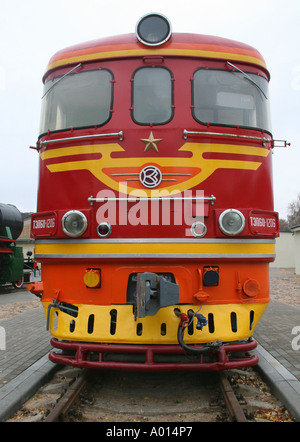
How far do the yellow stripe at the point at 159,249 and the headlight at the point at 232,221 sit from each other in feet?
0.48

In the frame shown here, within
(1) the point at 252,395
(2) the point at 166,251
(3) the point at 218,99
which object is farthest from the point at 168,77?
(1) the point at 252,395

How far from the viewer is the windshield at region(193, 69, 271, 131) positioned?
14.0 feet

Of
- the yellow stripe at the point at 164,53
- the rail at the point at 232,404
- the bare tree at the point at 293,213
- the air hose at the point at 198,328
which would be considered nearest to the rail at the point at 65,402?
the air hose at the point at 198,328

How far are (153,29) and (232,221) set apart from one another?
2235 mm

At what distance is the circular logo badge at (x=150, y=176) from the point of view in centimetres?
394

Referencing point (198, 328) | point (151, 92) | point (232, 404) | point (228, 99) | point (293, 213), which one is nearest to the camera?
point (232, 404)

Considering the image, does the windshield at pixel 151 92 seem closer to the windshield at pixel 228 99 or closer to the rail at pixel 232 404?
the windshield at pixel 228 99

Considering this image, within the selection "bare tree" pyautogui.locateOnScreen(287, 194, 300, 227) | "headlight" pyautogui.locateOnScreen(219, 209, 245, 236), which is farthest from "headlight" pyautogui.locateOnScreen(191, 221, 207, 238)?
"bare tree" pyautogui.locateOnScreen(287, 194, 300, 227)

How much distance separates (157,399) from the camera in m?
4.09

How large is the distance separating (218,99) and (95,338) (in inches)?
111

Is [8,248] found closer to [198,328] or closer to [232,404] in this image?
[198,328]

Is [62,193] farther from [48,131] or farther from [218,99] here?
[218,99]

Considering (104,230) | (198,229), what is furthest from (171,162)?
(104,230)
